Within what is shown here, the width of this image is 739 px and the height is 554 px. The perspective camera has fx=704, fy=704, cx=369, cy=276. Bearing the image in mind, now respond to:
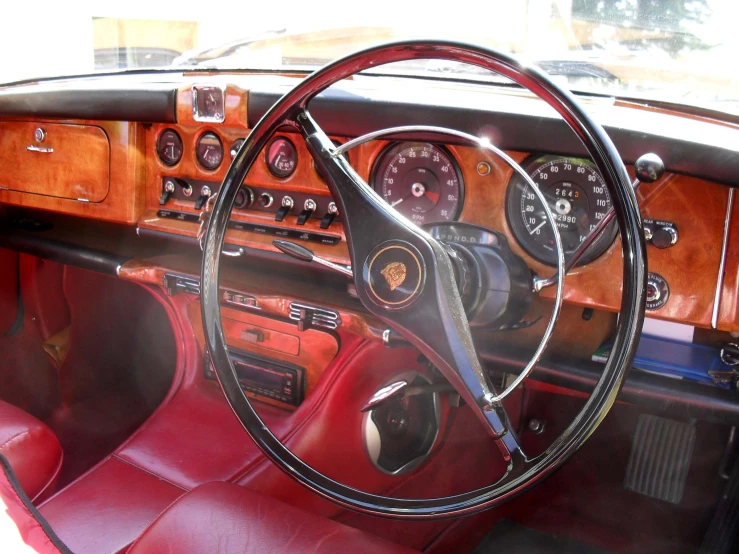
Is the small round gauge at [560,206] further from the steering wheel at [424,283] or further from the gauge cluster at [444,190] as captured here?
the steering wheel at [424,283]

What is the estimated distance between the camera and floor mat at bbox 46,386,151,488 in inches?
96.5

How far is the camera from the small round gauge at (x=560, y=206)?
4.94 ft

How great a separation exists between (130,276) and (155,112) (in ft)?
1.70

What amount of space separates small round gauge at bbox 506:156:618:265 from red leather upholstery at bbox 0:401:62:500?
1.14m

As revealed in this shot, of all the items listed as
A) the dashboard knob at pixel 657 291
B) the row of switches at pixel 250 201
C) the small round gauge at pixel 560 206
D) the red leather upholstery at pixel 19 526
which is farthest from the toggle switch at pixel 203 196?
the dashboard knob at pixel 657 291

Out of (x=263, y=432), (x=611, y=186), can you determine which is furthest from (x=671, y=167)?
(x=263, y=432)

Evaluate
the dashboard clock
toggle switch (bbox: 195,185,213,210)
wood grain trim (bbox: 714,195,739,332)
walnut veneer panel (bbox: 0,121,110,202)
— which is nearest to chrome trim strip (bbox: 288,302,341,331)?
toggle switch (bbox: 195,185,213,210)

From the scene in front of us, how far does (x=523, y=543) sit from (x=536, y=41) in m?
1.48

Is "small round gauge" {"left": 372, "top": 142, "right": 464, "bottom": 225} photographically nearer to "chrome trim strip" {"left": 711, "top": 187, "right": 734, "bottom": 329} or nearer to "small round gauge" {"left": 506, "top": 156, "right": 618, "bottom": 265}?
"small round gauge" {"left": 506, "top": 156, "right": 618, "bottom": 265}

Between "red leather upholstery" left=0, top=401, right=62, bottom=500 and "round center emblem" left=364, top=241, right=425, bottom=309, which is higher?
"round center emblem" left=364, top=241, right=425, bottom=309

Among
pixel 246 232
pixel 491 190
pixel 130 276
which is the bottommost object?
pixel 130 276

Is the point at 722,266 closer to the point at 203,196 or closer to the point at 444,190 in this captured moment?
the point at 444,190

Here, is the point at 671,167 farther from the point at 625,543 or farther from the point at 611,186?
the point at 625,543

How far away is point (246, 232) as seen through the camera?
79.5 inches
